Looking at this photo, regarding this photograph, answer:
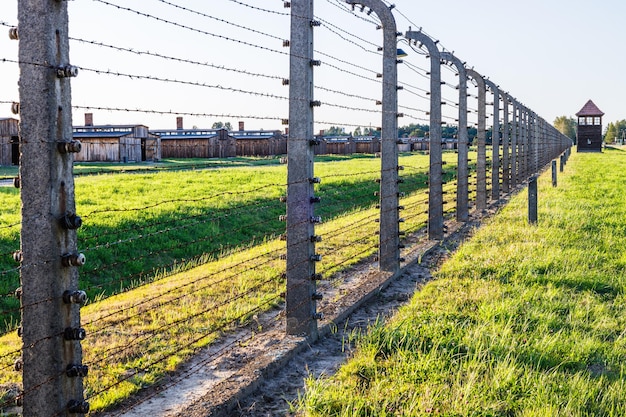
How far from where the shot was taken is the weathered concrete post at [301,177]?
5.46 metres

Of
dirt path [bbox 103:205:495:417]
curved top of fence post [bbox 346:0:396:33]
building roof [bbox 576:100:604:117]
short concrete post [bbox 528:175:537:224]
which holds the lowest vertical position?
dirt path [bbox 103:205:495:417]

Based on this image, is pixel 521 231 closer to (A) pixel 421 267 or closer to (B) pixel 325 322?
(A) pixel 421 267

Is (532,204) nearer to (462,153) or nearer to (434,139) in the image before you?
(462,153)

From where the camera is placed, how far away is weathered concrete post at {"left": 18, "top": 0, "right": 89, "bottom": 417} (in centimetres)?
309

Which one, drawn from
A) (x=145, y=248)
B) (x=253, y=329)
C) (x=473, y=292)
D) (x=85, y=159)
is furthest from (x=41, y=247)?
(x=85, y=159)

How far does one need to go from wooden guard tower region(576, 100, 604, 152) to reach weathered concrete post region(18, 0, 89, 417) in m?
83.2

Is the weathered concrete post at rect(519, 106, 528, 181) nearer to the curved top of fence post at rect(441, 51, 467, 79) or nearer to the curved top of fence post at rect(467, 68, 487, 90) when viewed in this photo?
the curved top of fence post at rect(467, 68, 487, 90)

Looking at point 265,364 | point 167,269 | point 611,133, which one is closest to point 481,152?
point 167,269

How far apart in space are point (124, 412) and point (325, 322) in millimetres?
2396

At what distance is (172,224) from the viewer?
49.6 ft

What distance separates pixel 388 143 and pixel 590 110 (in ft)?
263

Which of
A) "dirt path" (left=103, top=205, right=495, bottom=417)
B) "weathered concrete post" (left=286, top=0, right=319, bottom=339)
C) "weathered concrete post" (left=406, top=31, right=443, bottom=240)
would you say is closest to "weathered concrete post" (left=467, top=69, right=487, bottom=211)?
"weathered concrete post" (left=406, top=31, right=443, bottom=240)

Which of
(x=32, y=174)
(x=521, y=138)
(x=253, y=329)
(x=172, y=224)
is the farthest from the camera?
(x=521, y=138)

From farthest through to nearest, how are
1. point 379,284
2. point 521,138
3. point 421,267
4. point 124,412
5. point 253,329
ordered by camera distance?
1. point 521,138
2. point 421,267
3. point 379,284
4. point 253,329
5. point 124,412
